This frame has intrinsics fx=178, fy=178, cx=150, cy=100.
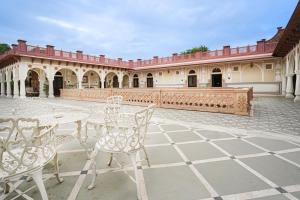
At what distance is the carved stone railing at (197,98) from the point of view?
Result: 22.2 feet

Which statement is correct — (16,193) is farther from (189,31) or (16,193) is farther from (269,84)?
(189,31)

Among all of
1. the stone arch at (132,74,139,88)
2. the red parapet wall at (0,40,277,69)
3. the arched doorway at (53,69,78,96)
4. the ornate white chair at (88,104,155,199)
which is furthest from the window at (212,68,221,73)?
the ornate white chair at (88,104,155,199)

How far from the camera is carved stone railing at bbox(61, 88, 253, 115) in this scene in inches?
266

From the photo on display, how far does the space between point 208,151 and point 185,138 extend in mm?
812

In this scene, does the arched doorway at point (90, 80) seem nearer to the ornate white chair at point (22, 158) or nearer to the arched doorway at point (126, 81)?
the arched doorway at point (126, 81)

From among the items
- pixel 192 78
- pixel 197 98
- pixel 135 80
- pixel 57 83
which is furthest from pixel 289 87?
pixel 57 83

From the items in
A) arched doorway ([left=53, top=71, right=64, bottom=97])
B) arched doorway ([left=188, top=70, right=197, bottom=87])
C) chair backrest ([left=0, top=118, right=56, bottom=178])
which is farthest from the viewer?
arched doorway ([left=53, top=71, right=64, bottom=97])

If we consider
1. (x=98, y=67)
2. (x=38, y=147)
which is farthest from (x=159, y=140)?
(x=98, y=67)

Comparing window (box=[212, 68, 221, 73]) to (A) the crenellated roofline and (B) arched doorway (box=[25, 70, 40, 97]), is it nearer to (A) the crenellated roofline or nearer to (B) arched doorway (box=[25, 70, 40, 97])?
(A) the crenellated roofline

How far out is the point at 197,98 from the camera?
8102 mm

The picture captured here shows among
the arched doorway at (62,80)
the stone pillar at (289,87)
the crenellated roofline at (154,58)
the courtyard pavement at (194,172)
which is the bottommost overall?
the courtyard pavement at (194,172)

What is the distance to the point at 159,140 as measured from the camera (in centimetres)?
373

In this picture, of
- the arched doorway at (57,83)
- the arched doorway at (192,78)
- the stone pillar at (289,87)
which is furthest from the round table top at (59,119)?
the arched doorway at (57,83)

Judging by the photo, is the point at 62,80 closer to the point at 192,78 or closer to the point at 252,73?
the point at 192,78
